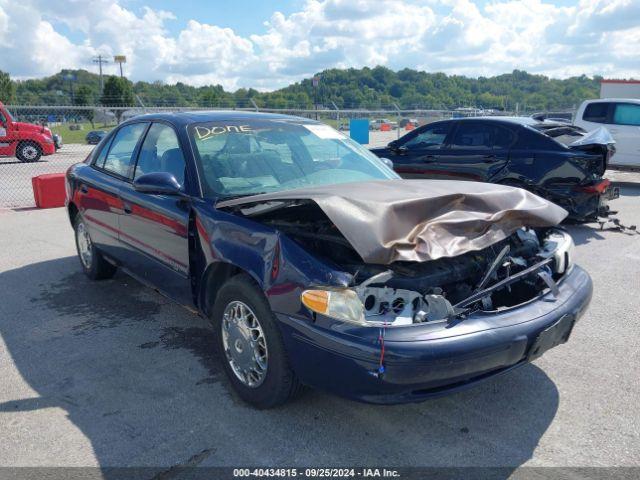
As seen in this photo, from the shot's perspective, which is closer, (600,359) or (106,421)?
(106,421)

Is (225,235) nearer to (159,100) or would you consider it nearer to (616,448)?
(616,448)

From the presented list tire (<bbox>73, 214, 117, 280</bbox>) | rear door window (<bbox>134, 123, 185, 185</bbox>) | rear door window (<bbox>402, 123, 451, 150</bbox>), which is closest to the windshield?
rear door window (<bbox>134, 123, 185, 185</bbox>)

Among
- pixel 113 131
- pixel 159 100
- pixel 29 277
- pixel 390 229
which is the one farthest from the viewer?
pixel 159 100

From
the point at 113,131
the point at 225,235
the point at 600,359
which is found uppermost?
the point at 113,131

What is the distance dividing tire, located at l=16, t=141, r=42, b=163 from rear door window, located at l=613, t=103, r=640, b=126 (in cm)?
1775

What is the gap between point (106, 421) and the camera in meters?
3.10

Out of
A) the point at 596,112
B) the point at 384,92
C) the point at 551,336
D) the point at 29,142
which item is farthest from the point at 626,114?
the point at 384,92

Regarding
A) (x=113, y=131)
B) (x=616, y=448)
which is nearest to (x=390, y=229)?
(x=616, y=448)

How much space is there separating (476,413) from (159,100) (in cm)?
2140

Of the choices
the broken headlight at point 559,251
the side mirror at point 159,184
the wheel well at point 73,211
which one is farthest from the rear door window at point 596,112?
the side mirror at point 159,184

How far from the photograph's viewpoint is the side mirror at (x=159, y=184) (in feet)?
11.6

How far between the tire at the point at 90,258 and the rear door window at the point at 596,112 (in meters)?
11.6

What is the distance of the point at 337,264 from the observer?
9.47ft

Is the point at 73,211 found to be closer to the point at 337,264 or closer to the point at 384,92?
the point at 337,264
